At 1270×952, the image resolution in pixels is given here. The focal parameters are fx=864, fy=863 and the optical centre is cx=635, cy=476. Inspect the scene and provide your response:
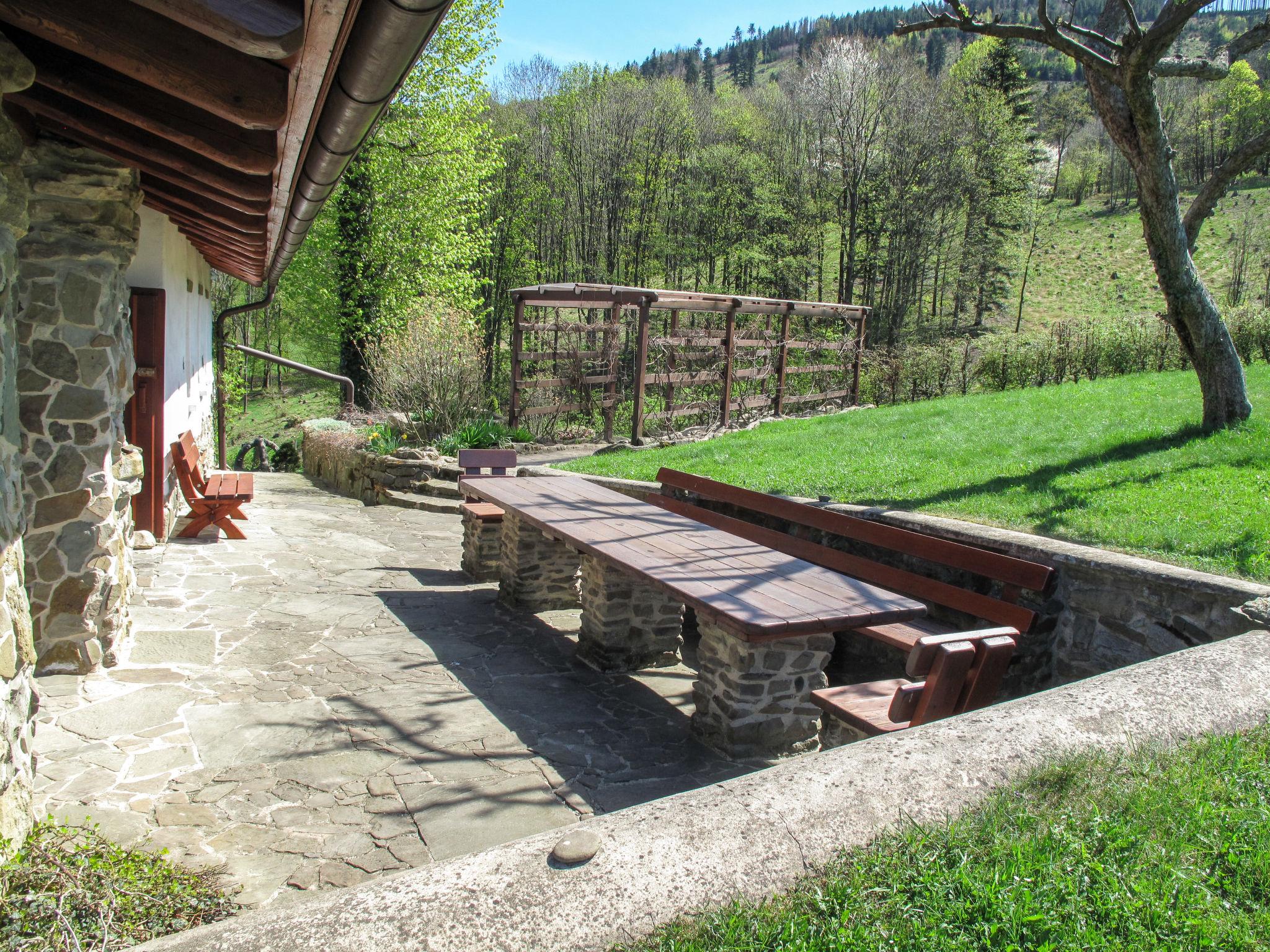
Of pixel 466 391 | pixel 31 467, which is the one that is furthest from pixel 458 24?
pixel 31 467

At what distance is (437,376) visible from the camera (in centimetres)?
1211

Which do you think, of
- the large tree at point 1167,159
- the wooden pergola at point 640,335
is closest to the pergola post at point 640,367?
the wooden pergola at point 640,335

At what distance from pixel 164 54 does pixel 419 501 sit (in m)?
7.81

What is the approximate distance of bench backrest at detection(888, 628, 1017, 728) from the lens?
3.13 m

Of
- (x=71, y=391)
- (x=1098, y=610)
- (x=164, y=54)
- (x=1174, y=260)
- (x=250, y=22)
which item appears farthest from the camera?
(x=1174, y=260)

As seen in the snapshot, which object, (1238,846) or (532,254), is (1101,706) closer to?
(1238,846)

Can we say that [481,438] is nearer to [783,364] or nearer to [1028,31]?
[783,364]

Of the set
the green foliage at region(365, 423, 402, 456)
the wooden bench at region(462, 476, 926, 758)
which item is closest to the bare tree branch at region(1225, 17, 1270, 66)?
the wooden bench at region(462, 476, 926, 758)

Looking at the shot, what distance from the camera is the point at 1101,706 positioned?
2775mm

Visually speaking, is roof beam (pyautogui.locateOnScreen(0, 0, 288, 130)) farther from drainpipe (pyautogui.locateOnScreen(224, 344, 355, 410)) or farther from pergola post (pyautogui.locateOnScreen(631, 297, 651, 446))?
drainpipe (pyautogui.locateOnScreen(224, 344, 355, 410))

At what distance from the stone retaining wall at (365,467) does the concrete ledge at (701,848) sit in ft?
28.2

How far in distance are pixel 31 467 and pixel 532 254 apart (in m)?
26.1

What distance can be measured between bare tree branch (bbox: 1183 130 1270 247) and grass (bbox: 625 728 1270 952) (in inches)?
221

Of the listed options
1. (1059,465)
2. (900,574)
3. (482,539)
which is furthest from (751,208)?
(900,574)
